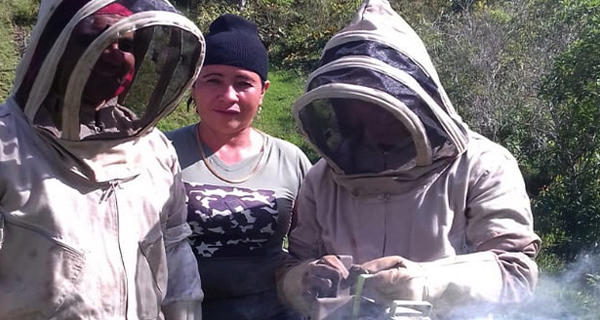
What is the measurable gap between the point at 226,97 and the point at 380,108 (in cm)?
75

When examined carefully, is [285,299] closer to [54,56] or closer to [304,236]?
[304,236]

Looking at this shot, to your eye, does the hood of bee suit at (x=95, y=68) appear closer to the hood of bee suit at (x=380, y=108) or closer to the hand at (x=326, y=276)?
the hood of bee suit at (x=380, y=108)

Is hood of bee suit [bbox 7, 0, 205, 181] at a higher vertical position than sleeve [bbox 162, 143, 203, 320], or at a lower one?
higher

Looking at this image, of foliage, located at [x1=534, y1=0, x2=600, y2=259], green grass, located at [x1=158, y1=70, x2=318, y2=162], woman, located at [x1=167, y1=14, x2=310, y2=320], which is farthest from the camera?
green grass, located at [x1=158, y1=70, x2=318, y2=162]

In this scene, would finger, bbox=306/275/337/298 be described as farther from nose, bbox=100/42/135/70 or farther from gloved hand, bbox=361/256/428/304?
nose, bbox=100/42/135/70

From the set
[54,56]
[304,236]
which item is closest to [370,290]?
[304,236]

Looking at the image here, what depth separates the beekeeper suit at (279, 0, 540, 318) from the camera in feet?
7.88

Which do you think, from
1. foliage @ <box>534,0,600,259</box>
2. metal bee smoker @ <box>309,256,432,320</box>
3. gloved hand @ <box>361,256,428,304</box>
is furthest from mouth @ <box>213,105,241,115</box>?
foliage @ <box>534,0,600,259</box>

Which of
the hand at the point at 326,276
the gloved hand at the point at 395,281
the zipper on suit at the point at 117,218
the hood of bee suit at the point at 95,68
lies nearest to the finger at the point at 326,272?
the hand at the point at 326,276

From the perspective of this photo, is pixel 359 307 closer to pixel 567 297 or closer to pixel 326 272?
pixel 326 272

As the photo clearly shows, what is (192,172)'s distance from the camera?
10.1 feet

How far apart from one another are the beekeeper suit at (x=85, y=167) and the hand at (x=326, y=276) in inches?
20.8

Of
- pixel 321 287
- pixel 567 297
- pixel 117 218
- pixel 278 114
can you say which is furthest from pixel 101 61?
pixel 278 114

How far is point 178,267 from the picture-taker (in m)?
2.70
